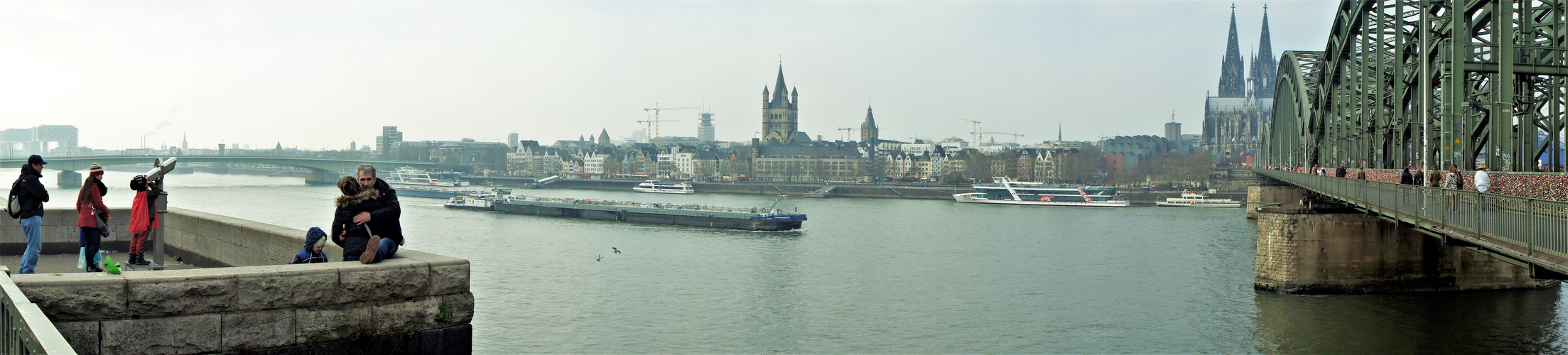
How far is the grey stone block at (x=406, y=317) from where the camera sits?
6.28 metres

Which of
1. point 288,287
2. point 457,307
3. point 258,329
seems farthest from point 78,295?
point 457,307

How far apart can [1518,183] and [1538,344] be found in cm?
602

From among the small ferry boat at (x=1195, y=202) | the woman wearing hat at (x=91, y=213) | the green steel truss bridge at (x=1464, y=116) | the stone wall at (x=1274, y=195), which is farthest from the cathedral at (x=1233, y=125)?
the woman wearing hat at (x=91, y=213)

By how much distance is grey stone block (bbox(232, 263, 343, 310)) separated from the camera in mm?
5879

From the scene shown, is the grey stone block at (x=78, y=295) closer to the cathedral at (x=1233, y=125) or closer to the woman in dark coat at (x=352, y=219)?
the woman in dark coat at (x=352, y=219)

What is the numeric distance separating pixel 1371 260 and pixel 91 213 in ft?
78.7

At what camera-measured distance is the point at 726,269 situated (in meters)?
33.3

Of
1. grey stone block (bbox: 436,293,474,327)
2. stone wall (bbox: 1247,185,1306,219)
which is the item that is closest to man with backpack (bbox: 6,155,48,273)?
grey stone block (bbox: 436,293,474,327)

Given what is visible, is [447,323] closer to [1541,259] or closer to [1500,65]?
[1541,259]

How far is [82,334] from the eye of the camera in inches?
217

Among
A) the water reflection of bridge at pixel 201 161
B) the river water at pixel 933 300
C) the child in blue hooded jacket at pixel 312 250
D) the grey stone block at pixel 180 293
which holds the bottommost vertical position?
the river water at pixel 933 300

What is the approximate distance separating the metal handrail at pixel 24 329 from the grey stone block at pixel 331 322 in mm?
1657

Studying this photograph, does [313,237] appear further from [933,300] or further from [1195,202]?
[1195,202]

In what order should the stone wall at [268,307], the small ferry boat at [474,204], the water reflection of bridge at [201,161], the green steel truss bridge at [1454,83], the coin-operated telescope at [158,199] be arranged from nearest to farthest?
the stone wall at [268,307] < the coin-operated telescope at [158,199] < the green steel truss bridge at [1454,83] < the small ferry boat at [474,204] < the water reflection of bridge at [201,161]
